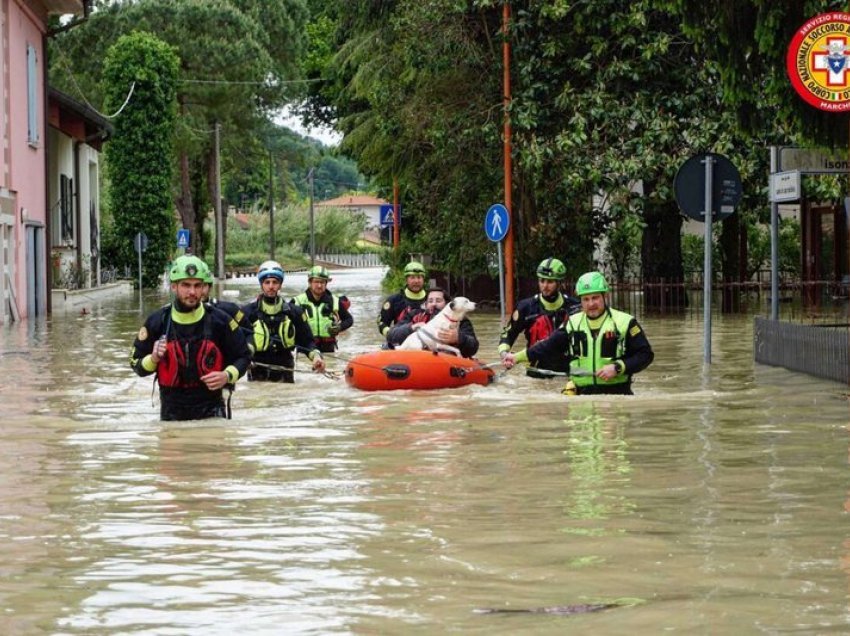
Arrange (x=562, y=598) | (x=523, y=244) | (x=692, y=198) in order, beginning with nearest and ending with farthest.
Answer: (x=562, y=598), (x=692, y=198), (x=523, y=244)

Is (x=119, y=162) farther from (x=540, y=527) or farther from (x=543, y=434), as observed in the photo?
(x=540, y=527)

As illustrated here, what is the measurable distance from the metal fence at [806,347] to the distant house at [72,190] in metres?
27.0

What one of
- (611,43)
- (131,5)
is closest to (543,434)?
(611,43)

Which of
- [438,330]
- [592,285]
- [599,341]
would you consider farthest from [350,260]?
[592,285]

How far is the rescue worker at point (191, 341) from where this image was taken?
1273 centimetres

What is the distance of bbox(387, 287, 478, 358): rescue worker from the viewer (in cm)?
1809

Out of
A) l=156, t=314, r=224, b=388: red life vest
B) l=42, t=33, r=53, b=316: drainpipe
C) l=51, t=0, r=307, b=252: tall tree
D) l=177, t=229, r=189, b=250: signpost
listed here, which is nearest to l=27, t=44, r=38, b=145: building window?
l=42, t=33, r=53, b=316: drainpipe

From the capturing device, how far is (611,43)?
117ft

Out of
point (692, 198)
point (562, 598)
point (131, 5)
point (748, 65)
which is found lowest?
point (562, 598)

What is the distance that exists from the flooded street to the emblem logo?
2.68m

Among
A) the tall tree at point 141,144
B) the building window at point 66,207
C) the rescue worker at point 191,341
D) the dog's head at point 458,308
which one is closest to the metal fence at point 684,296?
the building window at point 66,207

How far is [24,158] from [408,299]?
806 inches

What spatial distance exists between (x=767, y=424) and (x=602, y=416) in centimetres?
136

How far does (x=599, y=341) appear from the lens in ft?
48.7
